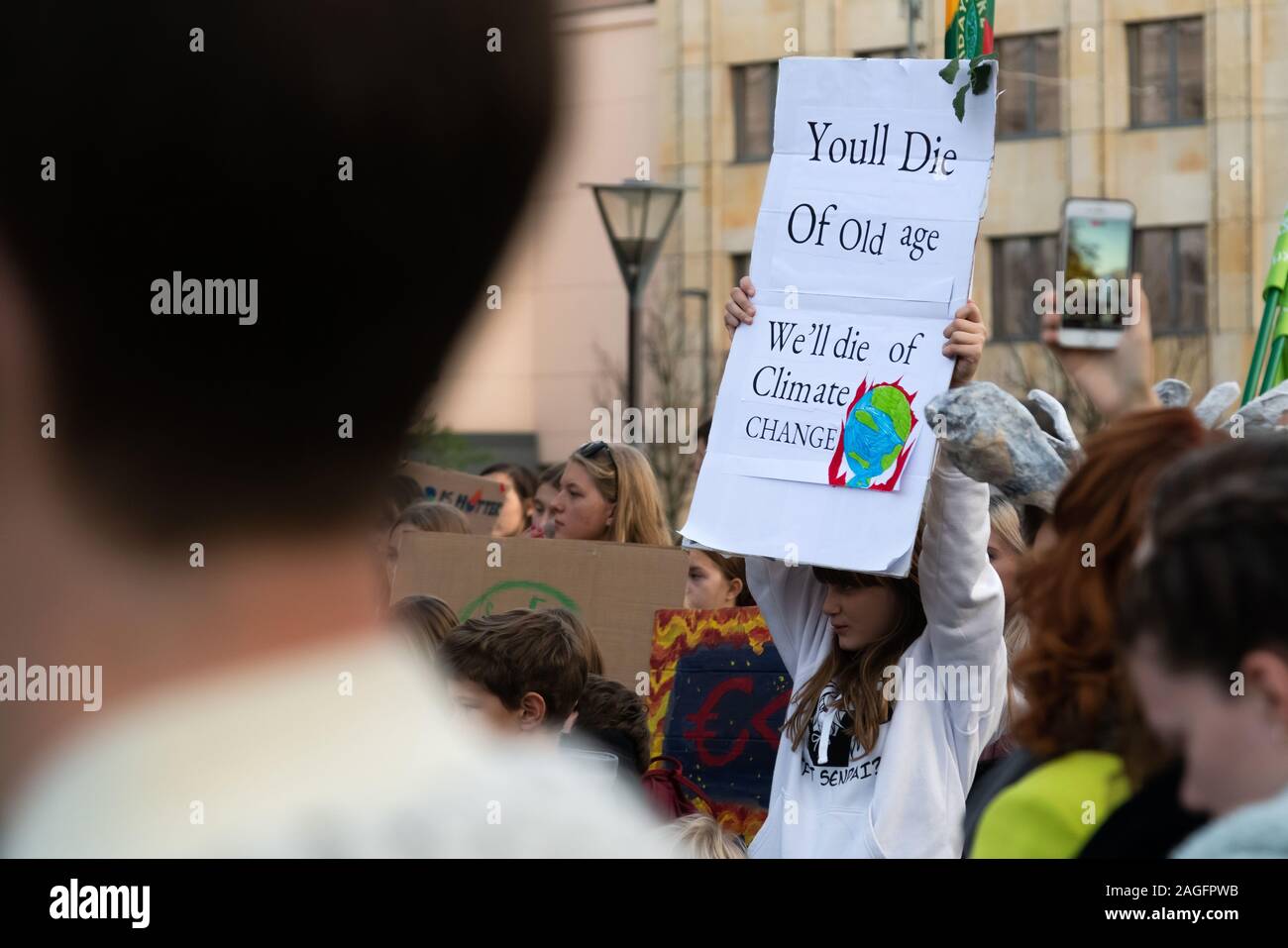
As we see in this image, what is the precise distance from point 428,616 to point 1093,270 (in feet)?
6.91

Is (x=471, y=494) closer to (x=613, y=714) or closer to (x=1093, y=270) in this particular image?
(x=613, y=714)

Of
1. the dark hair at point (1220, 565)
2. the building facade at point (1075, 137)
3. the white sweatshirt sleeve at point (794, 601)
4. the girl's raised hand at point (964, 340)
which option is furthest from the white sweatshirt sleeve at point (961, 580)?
the building facade at point (1075, 137)

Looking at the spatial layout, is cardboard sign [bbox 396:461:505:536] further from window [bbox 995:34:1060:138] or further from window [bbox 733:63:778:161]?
window [bbox 995:34:1060:138]

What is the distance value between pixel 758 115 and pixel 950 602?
2479cm

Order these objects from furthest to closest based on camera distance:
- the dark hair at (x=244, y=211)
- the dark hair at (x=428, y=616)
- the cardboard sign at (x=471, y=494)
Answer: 1. the cardboard sign at (x=471, y=494)
2. the dark hair at (x=428, y=616)
3. the dark hair at (x=244, y=211)

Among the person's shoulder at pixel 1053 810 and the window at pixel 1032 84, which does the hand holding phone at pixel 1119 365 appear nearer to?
the person's shoulder at pixel 1053 810

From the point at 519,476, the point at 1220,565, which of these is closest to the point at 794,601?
the point at 1220,565

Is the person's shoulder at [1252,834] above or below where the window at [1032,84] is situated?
below

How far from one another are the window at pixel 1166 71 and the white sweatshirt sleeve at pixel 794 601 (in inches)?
946

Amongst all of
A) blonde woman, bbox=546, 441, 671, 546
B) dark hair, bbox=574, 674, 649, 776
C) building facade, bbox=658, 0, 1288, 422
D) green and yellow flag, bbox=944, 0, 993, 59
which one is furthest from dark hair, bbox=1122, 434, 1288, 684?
building facade, bbox=658, 0, 1288, 422

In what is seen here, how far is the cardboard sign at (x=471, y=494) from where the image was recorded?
22.4ft

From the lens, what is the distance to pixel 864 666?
3234 millimetres

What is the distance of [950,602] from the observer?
3100 mm
